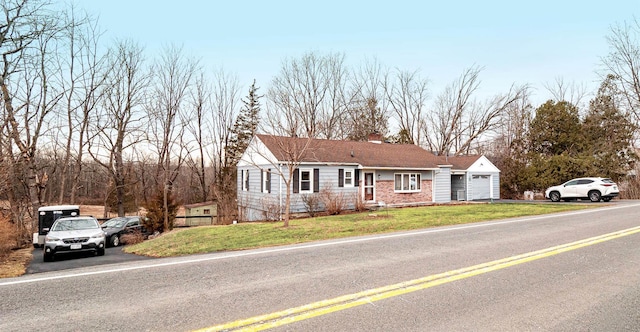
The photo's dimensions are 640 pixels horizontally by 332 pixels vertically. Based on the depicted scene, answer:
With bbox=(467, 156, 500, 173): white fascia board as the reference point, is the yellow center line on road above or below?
below

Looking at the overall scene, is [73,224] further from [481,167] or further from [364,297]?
[481,167]

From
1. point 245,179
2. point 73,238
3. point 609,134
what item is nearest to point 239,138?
point 245,179

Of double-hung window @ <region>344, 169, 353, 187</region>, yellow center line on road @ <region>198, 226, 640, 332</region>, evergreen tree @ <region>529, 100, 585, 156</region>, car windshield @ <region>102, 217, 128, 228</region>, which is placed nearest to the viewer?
yellow center line on road @ <region>198, 226, 640, 332</region>

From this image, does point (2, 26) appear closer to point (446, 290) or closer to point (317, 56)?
point (446, 290)

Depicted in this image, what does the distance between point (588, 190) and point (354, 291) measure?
84.5ft

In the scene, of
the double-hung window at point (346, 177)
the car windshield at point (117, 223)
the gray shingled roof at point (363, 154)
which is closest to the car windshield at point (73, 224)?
the car windshield at point (117, 223)

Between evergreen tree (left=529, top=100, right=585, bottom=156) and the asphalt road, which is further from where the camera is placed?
evergreen tree (left=529, top=100, right=585, bottom=156)

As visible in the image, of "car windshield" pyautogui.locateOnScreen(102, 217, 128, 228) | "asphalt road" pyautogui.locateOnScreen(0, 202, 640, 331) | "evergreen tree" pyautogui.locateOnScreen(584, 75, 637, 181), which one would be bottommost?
"car windshield" pyautogui.locateOnScreen(102, 217, 128, 228)

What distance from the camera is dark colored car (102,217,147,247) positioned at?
19578 mm

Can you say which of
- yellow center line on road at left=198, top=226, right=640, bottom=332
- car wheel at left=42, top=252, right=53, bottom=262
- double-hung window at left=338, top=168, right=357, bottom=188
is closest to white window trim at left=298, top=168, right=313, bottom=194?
double-hung window at left=338, top=168, right=357, bottom=188

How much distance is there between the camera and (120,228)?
20641mm

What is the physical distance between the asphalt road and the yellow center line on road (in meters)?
0.02

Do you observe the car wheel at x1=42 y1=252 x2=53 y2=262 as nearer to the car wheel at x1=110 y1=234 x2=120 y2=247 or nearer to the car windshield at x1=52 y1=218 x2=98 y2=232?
the car windshield at x1=52 y1=218 x2=98 y2=232

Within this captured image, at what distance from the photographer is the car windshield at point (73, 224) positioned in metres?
14.1
